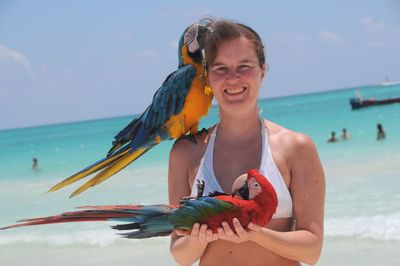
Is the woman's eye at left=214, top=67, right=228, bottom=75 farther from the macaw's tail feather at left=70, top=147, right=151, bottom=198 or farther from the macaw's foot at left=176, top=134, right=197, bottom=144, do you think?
the macaw's tail feather at left=70, top=147, right=151, bottom=198

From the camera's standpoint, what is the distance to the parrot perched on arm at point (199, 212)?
1385mm

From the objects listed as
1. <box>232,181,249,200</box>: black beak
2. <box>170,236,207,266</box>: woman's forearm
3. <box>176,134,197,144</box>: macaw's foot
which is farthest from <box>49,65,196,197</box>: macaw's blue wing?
<box>232,181,249,200</box>: black beak

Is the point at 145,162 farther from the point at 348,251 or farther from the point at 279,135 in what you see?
the point at 279,135

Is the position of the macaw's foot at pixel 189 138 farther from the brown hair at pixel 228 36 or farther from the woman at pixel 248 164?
the brown hair at pixel 228 36

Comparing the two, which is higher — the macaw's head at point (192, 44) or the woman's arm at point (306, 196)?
the macaw's head at point (192, 44)

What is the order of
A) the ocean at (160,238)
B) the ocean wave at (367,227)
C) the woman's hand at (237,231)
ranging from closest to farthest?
the woman's hand at (237,231) < the ocean at (160,238) < the ocean wave at (367,227)

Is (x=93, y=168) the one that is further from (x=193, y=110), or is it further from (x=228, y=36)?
(x=228, y=36)

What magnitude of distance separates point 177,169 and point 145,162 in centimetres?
1059

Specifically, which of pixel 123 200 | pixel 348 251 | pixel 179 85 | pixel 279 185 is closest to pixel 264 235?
pixel 279 185

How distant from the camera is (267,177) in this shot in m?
1.66

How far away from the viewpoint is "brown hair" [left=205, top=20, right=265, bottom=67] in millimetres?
1655

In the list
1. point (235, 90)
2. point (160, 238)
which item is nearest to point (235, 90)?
point (235, 90)

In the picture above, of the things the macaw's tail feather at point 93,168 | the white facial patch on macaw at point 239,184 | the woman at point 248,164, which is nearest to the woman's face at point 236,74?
the woman at point 248,164

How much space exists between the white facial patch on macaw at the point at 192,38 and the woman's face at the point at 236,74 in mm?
327
